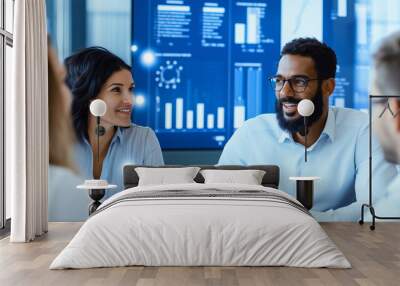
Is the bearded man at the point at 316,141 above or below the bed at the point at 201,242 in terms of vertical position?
above

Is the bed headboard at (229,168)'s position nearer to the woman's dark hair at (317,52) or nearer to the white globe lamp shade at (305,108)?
the white globe lamp shade at (305,108)

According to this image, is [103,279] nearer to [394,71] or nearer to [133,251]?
[133,251]

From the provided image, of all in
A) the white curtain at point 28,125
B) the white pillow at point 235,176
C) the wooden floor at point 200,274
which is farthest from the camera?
the white pillow at point 235,176

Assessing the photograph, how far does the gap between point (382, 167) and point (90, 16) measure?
13.6 ft

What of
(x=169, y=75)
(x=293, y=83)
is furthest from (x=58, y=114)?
(x=293, y=83)

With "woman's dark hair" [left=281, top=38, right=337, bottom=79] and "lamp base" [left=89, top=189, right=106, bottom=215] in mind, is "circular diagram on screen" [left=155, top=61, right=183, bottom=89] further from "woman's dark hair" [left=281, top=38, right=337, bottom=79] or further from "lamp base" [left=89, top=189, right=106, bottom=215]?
"lamp base" [left=89, top=189, right=106, bottom=215]

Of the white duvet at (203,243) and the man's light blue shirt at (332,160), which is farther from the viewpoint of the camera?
the man's light blue shirt at (332,160)

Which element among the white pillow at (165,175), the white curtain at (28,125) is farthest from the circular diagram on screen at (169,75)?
the white curtain at (28,125)

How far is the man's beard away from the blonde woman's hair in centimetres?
263

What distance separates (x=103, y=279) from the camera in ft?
13.1

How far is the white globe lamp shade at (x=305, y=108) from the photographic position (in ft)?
22.3

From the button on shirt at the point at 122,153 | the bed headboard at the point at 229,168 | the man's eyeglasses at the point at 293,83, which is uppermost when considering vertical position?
the man's eyeglasses at the point at 293,83

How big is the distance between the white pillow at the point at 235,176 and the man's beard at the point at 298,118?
2.63ft

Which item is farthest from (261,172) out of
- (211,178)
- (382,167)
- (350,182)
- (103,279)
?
(103,279)
